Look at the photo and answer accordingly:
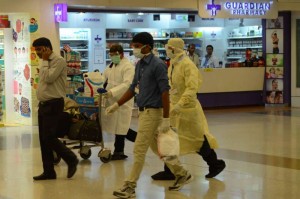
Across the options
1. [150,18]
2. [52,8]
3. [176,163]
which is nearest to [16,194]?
[176,163]

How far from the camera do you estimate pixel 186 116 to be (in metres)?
7.17

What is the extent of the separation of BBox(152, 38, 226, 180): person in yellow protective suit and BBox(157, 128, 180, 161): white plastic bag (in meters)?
0.47

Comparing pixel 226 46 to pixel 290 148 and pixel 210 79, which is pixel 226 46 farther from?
pixel 290 148

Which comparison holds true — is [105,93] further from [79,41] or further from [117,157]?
[79,41]

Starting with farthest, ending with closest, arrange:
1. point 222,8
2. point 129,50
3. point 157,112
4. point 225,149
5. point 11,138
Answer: point 129,50, point 222,8, point 11,138, point 225,149, point 157,112

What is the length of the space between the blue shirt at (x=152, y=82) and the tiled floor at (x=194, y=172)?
101 centimetres

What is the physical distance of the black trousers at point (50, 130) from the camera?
7.26 m

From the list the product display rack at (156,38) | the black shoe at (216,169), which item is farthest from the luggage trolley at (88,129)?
the product display rack at (156,38)

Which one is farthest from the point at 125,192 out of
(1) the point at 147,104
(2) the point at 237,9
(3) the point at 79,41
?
(3) the point at 79,41

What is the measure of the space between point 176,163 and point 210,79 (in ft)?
32.3

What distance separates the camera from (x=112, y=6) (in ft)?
48.2

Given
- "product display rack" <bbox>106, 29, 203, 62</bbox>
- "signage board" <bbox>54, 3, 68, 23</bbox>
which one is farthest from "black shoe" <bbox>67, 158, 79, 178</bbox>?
"product display rack" <bbox>106, 29, 203, 62</bbox>

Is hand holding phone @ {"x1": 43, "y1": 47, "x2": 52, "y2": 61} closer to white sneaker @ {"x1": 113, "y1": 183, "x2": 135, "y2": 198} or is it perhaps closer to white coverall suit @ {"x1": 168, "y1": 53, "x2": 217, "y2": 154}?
white coverall suit @ {"x1": 168, "y1": 53, "x2": 217, "y2": 154}

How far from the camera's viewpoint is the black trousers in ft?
23.8
